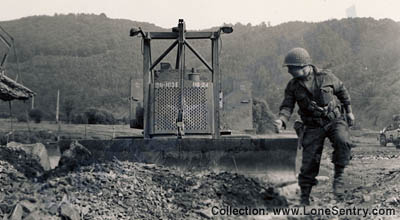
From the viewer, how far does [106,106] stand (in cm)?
5378

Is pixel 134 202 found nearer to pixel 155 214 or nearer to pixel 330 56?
pixel 155 214

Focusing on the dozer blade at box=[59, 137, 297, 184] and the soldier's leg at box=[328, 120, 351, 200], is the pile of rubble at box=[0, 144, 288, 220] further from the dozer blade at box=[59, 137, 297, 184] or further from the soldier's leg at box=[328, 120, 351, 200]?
the soldier's leg at box=[328, 120, 351, 200]

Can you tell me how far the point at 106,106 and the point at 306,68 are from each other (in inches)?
1915

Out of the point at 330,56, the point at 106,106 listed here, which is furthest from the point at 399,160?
the point at 330,56

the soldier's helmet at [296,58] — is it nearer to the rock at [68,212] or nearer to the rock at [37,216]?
the rock at [68,212]

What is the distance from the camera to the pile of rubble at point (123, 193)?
567 cm

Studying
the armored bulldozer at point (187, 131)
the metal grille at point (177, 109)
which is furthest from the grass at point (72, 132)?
the metal grille at point (177, 109)

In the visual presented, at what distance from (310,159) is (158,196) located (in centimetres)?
178

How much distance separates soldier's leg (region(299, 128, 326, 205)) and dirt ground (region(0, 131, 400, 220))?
153 mm

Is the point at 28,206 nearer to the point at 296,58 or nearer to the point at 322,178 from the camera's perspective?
the point at 296,58

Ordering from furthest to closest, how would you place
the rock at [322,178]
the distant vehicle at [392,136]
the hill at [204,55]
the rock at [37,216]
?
1. the hill at [204,55]
2. the distant vehicle at [392,136]
3. the rock at [322,178]
4. the rock at [37,216]

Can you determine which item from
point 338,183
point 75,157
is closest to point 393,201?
point 338,183

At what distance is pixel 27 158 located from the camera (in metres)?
10.1

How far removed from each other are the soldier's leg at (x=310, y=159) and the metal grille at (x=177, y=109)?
2.64m
